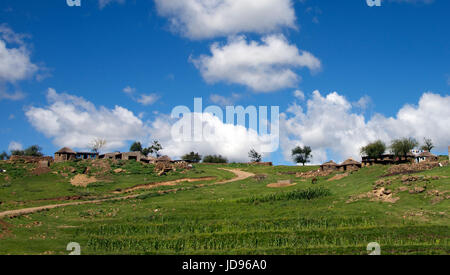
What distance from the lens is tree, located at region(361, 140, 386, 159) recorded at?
113 meters

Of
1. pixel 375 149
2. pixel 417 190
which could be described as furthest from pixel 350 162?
pixel 417 190

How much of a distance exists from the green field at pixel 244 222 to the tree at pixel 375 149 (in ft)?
170

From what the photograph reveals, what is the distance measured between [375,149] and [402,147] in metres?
8.69

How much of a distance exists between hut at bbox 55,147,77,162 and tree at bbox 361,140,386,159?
84.4 metres

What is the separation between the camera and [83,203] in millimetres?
57531

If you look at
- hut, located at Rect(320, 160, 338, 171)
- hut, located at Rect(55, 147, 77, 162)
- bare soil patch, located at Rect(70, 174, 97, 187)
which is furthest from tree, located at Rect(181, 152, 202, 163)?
bare soil patch, located at Rect(70, 174, 97, 187)

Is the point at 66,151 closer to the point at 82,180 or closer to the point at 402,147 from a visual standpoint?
the point at 82,180

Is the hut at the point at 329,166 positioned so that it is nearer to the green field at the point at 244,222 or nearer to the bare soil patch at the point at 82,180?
the green field at the point at 244,222

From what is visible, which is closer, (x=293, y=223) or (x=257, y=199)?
(x=293, y=223)

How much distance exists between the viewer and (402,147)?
10650 cm

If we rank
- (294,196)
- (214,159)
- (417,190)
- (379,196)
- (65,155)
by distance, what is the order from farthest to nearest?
(214,159) → (65,155) → (294,196) → (379,196) → (417,190)

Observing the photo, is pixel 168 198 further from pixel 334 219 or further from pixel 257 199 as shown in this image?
pixel 334 219
